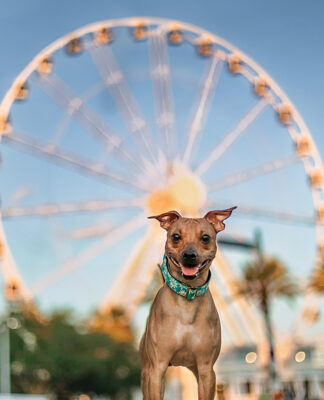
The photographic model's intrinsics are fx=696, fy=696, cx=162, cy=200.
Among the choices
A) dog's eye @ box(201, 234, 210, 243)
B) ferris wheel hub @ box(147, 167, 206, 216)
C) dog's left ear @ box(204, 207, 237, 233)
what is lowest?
dog's eye @ box(201, 234, 210, 243)

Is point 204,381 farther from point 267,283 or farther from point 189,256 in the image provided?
point 267,283

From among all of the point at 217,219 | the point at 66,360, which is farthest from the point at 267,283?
the point at 217,219

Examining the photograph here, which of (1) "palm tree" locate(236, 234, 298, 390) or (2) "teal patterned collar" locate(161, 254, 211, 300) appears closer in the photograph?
(2) "teal patterned collar" locate(161, 254, 211, 300)

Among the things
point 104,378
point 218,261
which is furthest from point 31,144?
point 104,378

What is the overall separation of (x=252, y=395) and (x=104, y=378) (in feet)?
41.4

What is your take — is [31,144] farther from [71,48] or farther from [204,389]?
[204,389]

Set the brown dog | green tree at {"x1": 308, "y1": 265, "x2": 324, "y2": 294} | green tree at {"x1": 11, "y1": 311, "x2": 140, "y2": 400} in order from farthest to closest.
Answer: green tree at {"x1": 11, "y1": 311, "x2": 140, "y2": 400} < green tree at {"x1": 308, "y1": 265, "x2": 324, "y2": 294} < the brown dog

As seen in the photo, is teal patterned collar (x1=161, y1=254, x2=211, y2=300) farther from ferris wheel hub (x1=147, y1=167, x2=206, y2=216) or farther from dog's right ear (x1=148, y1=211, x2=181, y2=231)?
ferris wheel hub (x1=147, y1=167, x2=206, y2=216)

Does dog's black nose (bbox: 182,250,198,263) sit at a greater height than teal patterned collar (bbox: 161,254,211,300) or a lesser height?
greater

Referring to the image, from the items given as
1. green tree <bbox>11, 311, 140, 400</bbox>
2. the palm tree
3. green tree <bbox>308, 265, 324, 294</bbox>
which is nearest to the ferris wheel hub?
the palm tree

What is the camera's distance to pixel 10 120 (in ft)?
88.1

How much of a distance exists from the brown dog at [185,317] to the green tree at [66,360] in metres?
41.5

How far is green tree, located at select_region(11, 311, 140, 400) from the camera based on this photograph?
47156mm

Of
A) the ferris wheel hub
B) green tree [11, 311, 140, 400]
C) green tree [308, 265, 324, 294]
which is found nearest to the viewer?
the ferris wheel hub
